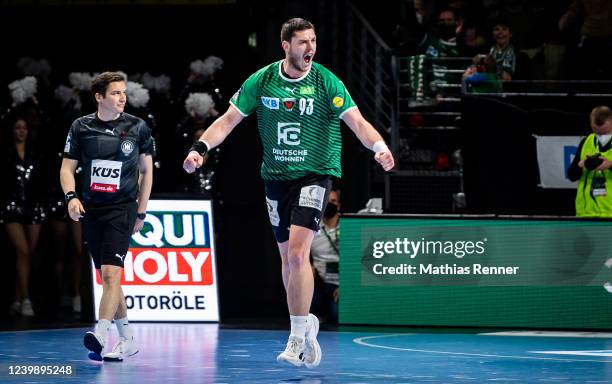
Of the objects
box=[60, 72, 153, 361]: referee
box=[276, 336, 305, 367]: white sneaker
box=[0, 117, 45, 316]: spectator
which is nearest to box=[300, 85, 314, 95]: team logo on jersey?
box=[60, 72, 153, 361]: referee

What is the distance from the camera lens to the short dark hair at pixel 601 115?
13.1 m

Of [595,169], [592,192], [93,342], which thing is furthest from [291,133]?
[592,192]

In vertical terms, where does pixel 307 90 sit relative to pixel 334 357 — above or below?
above

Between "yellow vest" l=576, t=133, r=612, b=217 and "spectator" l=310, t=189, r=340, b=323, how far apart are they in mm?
2755

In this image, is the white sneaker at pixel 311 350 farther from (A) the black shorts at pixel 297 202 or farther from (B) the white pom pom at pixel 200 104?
(B) the white pom pom at pixel 200 104

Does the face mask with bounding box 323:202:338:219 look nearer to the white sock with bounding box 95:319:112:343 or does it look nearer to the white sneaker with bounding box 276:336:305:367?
the white sock with bounding box 95:319:112:343

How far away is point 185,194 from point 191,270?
33.7 inches

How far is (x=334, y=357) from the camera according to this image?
33.6ft

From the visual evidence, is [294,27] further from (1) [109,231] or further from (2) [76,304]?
(2) [76,304]

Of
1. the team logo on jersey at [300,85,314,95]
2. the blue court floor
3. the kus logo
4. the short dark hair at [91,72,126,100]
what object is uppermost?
the short dark hair at [91,72,126,100]

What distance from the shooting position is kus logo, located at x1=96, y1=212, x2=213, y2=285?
13.8 metres

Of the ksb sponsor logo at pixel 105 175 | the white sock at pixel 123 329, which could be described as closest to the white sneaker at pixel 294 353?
the white sock at pixel 123 329

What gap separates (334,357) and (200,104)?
599 cm

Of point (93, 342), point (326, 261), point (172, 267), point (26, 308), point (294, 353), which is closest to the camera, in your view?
point (294, 353)
